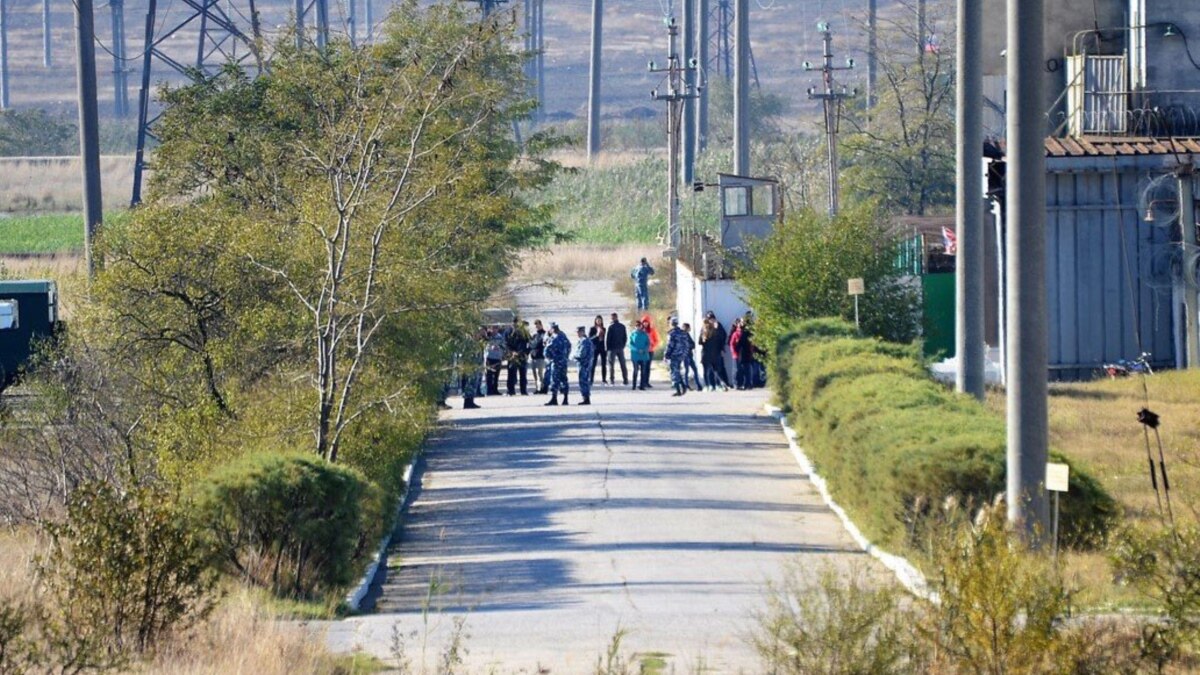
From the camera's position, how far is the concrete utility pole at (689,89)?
199 ft

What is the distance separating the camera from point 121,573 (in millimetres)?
10008

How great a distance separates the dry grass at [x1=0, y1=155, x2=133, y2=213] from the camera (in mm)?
85688

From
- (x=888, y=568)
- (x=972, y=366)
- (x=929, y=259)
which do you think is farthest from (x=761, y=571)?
(x=929, y=259)

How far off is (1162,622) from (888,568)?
558 cm

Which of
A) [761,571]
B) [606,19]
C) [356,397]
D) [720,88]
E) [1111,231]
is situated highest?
[606,19]

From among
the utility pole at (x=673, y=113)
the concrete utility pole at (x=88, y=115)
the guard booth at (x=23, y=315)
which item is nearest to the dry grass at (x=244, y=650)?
the concrete utility pole at (x=88, y=115)

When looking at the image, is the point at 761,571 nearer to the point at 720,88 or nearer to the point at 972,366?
the point at 972,366

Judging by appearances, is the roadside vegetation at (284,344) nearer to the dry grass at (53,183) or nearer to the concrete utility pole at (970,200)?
the concrete utility pole at (970,200)

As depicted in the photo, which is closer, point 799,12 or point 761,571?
point 761,571

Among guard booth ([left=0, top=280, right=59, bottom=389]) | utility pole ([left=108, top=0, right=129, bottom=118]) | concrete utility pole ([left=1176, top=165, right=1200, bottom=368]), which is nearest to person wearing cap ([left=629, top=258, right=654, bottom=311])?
guard booth ([left=0, top=280, right=59, bottom=389])

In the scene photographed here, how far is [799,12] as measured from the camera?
566ft

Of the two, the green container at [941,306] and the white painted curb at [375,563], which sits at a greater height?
the green container at [941,306]

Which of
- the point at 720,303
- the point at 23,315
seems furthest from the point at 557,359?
the point at 23,315

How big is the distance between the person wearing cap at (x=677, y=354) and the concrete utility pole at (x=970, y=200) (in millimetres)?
14633
